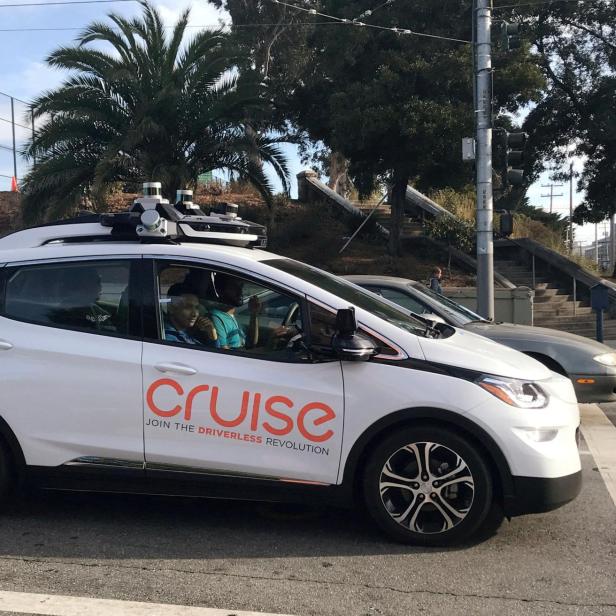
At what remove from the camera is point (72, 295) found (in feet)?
14.8

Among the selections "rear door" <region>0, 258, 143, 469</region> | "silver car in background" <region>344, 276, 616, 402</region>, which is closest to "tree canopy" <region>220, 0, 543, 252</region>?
"silver car in background" <region>344, 276, 616, 402</region>

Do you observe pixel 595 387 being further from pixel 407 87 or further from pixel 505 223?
pixel 407 87

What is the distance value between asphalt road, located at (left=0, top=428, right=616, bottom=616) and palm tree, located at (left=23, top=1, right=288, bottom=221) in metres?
12.5

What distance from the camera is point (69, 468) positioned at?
171 inches

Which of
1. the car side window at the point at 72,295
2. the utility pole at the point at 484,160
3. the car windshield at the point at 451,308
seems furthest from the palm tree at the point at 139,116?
the car side window at the point at 72,295

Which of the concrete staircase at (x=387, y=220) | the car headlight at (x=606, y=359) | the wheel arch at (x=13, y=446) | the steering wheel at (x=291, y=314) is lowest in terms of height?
the wheel arch at (x=13, y=446)

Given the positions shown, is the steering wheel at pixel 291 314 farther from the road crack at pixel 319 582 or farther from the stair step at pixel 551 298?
the stair step at pixel 551 298

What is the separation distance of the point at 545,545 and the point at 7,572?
2987 mm

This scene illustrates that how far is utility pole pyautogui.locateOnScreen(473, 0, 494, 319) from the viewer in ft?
41.6

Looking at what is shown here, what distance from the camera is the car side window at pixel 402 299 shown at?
7.52 meters

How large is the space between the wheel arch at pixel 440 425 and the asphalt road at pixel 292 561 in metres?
0.44

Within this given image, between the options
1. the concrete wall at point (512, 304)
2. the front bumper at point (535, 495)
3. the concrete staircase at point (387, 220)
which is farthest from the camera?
the concrete staircase at point (387, 220)

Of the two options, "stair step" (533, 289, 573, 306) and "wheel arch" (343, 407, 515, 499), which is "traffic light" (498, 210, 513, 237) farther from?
"wheel arch" (343, 407, 515, 499)

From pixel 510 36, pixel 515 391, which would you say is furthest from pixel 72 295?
pixel 510 36
